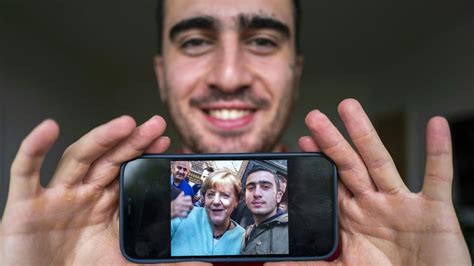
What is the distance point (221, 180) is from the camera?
0.54m

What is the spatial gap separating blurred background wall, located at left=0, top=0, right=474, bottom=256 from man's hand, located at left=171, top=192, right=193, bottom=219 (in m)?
1.05

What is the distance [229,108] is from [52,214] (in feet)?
1.44

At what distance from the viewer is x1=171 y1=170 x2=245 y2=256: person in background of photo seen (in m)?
0.53

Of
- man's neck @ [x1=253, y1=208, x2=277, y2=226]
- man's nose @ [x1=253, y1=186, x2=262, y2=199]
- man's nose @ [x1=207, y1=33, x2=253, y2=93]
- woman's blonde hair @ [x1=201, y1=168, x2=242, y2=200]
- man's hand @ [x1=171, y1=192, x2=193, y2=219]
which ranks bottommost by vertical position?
man's neck @ [x1=253, y1=208, x2=277, y2=226]

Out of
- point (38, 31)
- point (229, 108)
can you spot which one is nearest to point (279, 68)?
point (229, 108)

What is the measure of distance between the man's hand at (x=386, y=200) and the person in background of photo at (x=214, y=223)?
0.12m

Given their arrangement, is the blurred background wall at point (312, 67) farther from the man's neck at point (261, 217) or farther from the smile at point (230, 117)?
the man's neck at point (261, 217)

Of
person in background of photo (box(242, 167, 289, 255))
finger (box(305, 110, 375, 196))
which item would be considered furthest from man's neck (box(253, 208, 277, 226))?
finger (box(305, 110, 375, 196))

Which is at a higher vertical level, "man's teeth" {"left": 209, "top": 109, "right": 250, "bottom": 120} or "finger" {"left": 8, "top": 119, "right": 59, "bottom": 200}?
"man's teeth" {"left": 209, "top": 109, "right": 250, "bottom": 120}

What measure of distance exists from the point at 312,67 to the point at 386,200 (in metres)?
2.01

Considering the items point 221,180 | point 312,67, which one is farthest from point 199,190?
point 312,67

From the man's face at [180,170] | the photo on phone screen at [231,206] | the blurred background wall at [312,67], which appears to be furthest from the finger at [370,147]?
the blurred background wall at [312,67]

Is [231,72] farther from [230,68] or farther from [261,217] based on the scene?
[261,217]

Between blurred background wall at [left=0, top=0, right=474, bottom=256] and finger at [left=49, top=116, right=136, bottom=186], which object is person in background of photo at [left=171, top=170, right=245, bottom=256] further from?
blurred background wall at [left=0, top=0, right=474, bottom=256]
